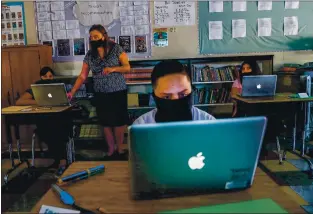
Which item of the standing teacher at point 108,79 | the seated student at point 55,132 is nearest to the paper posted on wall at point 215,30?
the standing teacher at point 108,79

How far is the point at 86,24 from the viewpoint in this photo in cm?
480

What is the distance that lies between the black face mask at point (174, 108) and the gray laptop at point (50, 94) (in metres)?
2.11

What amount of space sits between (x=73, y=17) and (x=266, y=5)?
2738 millimetres

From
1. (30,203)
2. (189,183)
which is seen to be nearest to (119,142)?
(30,203)

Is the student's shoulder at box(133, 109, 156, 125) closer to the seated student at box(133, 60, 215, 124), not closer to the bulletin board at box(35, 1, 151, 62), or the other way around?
Answer: the seated student at box(133, 60, 215, 124)

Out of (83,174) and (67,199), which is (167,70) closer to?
(83,174)

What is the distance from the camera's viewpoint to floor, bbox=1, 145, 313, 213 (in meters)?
2.71

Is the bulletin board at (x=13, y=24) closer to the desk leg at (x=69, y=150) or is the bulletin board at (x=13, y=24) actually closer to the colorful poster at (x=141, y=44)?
the colorful poster at (x=141, y=44)

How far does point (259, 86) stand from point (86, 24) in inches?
102

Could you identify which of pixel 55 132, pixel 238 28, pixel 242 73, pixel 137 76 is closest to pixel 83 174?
pixel 55 132

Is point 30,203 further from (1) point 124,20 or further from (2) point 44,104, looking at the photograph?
(1) point 124,20

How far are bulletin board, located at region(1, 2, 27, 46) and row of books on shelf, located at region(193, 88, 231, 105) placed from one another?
2637 mm

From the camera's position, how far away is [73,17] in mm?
4789

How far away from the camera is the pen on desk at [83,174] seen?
121 centimetres
